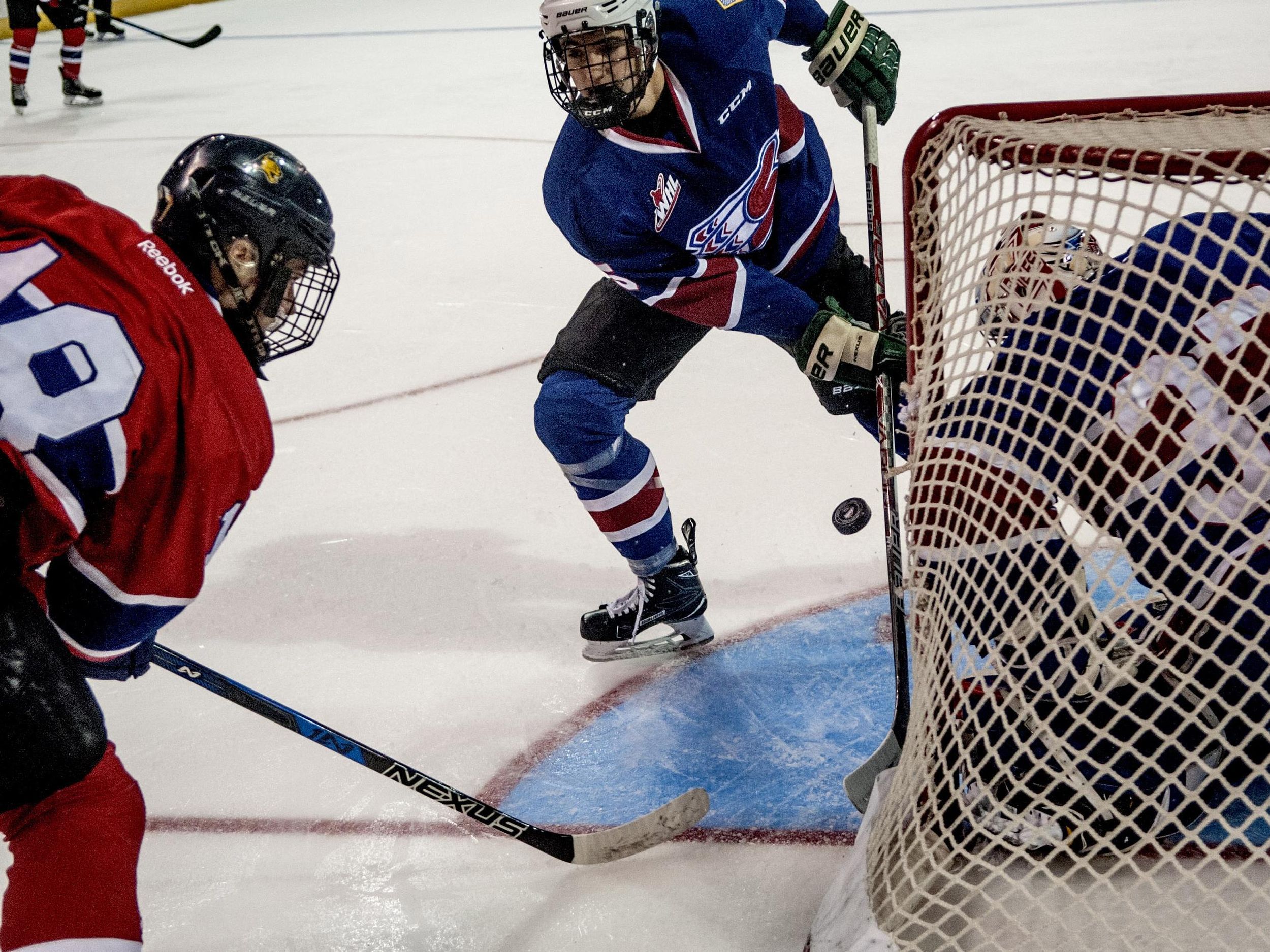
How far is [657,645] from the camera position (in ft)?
6.69

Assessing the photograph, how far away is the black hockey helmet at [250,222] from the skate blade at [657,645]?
0.90 m

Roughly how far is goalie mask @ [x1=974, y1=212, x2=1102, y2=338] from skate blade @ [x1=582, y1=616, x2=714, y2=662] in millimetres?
857

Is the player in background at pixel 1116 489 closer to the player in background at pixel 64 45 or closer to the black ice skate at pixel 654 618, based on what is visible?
the black ice skate at pixel 654 618

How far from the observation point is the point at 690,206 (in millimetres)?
1725

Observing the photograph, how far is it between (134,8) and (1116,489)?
10.1m

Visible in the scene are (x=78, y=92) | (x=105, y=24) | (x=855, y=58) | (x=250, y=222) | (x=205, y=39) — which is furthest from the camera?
(x=105, y=24)

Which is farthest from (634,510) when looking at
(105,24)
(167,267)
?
(105,24)

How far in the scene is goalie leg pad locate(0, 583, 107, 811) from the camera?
104 centimetres

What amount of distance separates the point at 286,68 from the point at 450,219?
3611 millimetres

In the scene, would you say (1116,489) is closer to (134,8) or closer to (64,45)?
(64,45)

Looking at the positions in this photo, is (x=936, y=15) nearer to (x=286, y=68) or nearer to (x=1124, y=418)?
(x=286, y=68)

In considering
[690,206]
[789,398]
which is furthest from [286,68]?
[690,206]

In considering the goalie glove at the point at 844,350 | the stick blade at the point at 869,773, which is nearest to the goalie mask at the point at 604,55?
the goalie glove at the point at 844,350

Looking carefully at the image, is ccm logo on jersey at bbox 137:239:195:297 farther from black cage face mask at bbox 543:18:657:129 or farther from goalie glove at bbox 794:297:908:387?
goalie glove at bbox 794:297:908:387
